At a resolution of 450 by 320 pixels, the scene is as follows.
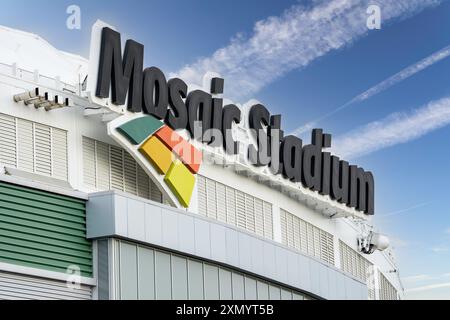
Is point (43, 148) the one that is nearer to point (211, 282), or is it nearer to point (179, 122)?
point (179, 122)

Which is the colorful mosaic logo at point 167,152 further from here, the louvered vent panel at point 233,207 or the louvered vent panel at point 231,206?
the louvered vent panel at point 231,206

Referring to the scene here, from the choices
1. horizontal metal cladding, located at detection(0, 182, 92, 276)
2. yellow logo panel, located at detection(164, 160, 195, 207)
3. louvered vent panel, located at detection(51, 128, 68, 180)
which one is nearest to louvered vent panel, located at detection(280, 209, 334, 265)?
yellow logo panel, located at detection(164, 160, 195, 207)

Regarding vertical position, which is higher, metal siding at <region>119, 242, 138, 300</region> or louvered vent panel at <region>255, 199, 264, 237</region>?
louvered vent panel at <region>255, 199, 264, 237</region>

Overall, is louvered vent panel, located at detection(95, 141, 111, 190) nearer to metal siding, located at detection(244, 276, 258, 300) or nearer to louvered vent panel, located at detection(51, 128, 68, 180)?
louvered vent panel, located at detection(51, 128, 68, 180)

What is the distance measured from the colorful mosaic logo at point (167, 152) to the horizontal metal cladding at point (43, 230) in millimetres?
8701

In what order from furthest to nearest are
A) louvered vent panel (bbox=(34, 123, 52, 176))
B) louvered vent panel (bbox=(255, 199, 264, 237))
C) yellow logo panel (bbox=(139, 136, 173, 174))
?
louvered vent panel (bbox=(255, 199, 264, 237)) → yellow logo panel (bbox=(139, 136, 173, 174)) → louvered vent panel (bbox=(34, 123, 52, 176))

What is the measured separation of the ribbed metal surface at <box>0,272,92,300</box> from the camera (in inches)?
1275

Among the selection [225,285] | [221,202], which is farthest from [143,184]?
[225,285]

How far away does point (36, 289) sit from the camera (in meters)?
33.4

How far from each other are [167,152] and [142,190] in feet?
6.27

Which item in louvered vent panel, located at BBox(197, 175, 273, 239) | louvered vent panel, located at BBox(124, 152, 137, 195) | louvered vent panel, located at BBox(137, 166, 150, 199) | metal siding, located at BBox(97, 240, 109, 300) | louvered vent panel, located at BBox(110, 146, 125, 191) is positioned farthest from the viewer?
louvered vent panel, located at BBox(197, 175, 273, 239)

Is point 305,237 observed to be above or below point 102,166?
below

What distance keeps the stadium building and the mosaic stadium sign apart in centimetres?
7
